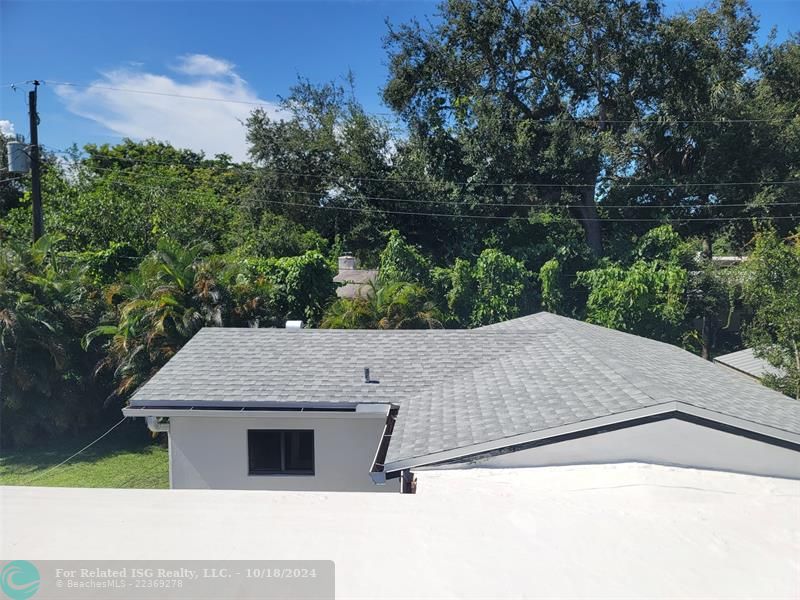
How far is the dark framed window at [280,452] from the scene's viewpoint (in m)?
9.55

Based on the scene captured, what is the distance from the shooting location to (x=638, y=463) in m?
5.78

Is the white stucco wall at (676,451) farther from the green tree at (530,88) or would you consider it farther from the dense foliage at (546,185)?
the green tree at (530,88)

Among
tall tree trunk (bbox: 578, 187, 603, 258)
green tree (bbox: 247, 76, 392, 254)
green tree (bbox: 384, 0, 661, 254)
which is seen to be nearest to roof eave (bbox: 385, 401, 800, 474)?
green tree (bbox: 384, 0, 661, 254)

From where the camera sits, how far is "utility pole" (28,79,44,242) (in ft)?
59.6

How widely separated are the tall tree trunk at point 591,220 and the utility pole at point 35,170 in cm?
1954

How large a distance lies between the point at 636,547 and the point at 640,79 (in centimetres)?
2387

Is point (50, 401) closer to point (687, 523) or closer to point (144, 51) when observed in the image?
point (144, 51)

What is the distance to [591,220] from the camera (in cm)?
2464

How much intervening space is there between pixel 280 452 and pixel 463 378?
10.5 ft

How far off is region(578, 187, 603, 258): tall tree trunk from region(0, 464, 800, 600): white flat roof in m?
21.5

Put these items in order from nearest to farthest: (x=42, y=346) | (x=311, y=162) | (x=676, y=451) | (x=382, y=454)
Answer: (x=676, y=451) < (x=382, y=454) < (x=42, y=346) < (x=311, y=162)

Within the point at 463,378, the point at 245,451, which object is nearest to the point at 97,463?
the point at 245,451

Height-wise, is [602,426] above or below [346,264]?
below

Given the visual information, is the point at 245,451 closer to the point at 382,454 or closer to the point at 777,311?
the point at 382,454
